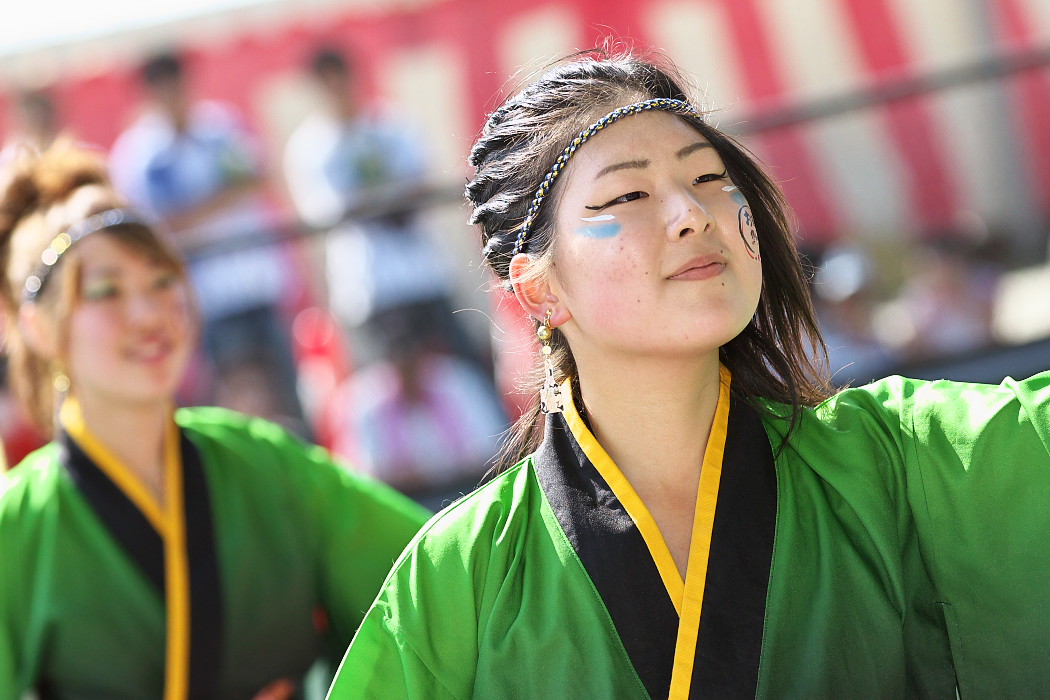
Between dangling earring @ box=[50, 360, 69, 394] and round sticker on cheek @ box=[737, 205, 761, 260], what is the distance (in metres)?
1.40

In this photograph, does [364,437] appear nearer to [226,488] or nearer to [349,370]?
[349,370]

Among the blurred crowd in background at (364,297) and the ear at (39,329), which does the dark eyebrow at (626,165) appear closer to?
the ear at (39,329)

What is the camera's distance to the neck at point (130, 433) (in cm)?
220

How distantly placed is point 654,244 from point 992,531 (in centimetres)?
53

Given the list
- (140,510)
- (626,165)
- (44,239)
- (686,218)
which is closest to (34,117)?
(44,239)

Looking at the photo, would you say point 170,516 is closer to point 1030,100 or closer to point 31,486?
point 31,486

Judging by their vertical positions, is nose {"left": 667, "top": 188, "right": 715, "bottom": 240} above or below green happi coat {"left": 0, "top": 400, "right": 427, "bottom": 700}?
above

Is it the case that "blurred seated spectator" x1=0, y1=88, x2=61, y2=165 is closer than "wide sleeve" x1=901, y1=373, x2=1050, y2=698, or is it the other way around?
"wide sleeve" x1=901, y1=373, x2=1050, y2=698

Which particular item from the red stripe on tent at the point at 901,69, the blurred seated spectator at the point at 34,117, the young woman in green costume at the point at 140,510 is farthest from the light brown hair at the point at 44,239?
the red stripe on tent at the point at 901,69

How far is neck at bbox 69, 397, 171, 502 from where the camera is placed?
86.5 inches

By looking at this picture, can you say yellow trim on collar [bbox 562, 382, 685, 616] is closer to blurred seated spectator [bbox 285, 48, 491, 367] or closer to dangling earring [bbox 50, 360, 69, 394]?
dangling earring [bbox 50, 360, 69, 394]

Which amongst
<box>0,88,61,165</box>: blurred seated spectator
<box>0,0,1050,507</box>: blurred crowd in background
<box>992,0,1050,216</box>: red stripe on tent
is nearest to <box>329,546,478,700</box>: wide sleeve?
<box>0,0,1050,507</box>: blurred crowd in background

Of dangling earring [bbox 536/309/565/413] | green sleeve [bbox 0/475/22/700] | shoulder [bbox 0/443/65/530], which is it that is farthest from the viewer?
shoulder [bbox 0/443/65/530]

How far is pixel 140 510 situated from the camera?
213 cm
